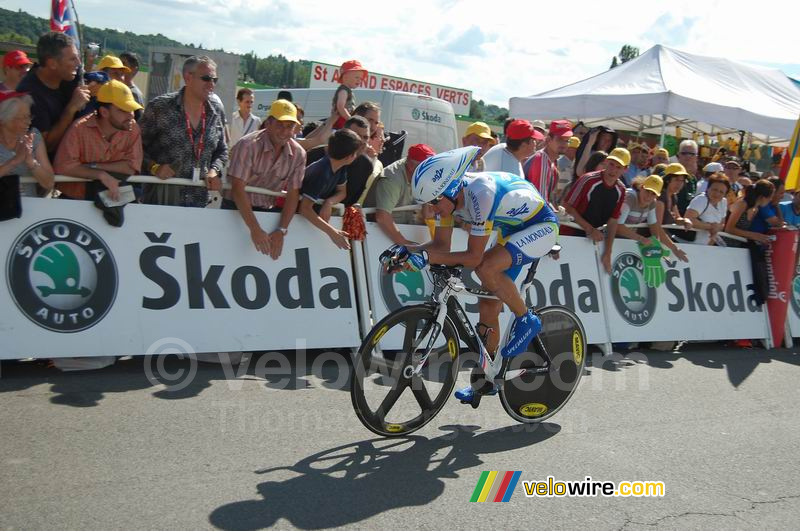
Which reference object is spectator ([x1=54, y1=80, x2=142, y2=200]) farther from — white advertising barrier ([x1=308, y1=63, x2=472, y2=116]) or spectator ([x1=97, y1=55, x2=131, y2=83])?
white advertising barrier ([x1=308, y1=63, x2=472, y2=116])

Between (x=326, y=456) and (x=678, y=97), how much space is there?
11.3 meters

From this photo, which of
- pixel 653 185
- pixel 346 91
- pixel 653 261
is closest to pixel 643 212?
pixel 653 185

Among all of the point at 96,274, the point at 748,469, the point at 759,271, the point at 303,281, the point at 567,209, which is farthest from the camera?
the point at 759,271

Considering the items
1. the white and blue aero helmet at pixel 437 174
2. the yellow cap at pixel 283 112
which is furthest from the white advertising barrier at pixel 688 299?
the white and blue aero helmet at pixel 437 174

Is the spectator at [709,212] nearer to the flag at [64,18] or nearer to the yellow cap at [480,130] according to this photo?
the yellow cap at [480,130]

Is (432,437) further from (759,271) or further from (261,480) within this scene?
(759,271)

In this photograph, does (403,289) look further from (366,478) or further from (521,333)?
(366,478)

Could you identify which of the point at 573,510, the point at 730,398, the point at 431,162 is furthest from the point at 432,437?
the point at 730,398

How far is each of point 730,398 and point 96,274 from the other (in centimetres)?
554

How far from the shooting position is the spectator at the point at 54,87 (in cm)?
618

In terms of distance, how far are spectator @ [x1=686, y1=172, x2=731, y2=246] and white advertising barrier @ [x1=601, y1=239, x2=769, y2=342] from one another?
211 mm

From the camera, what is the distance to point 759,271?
32.8ft

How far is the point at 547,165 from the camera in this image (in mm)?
8430

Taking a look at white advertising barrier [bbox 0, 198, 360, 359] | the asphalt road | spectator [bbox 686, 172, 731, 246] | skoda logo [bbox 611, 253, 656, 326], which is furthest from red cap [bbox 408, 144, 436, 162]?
spectator [bbox 686, 172, 731, 246]
